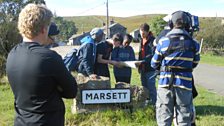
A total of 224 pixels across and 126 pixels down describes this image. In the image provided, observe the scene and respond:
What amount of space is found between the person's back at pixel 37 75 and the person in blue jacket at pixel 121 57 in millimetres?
5049

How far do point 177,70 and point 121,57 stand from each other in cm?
337

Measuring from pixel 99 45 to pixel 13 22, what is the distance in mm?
16652

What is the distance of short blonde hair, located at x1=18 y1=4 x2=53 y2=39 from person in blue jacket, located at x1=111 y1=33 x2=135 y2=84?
513 centimetres

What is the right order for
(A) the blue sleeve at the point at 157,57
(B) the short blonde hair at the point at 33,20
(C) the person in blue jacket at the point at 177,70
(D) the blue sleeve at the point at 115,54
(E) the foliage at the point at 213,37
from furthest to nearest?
(E) the foliage at the point at 213,37, (D) the blue sleeve at the point at 115,54, (A) the blue sleeve at the point at 157,57, (C) the person in blue jacket at the point at 177,70, (B) the short blonde hair at the point at 33,20

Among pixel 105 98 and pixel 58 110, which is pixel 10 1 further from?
pixel 58 110

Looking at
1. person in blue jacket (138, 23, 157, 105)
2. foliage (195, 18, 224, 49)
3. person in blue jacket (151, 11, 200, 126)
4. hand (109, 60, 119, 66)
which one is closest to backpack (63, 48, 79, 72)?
hand (109, 60, 119, 66)

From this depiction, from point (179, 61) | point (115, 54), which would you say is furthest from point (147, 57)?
point (179, 61)

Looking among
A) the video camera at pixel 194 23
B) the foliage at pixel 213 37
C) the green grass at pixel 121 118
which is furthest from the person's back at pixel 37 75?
the foliage at pixel 213 37

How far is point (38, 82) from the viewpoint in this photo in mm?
3359

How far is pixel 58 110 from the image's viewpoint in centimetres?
350

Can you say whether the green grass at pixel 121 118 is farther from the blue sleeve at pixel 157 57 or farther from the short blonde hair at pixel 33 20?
the short blonde hair at pixel 33 20

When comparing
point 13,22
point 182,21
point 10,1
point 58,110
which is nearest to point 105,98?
point 182,21

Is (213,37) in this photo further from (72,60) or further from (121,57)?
(72,60)

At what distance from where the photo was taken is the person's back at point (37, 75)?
3307mm
